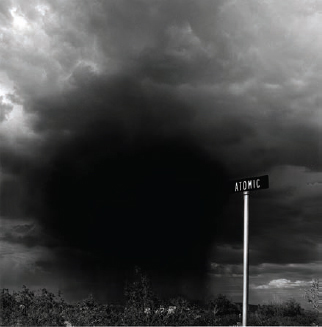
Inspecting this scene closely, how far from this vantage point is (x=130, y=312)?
9453 mm

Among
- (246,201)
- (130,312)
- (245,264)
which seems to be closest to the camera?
(245,264)

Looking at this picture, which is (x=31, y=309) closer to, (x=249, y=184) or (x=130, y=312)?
(x=130, y=312)

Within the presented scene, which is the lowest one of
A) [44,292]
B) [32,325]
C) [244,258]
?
[32,325]

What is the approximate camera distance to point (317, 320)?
36.6 ft

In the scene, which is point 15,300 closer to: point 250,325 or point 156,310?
point 156,310

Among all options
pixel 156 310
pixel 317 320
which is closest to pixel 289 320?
pixel 317 320

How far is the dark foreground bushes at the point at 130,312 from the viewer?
945 centimetres

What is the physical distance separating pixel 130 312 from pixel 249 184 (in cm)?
391

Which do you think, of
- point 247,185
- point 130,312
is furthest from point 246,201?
point 130,312

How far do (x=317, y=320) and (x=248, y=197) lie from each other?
5.31 metres

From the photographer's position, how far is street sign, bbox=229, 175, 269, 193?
733cm

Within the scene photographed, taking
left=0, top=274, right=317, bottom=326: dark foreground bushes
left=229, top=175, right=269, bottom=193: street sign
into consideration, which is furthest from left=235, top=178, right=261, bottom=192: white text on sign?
left=0, top=274, right=317, bottom=326: dark foreground bushes

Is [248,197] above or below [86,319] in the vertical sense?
above

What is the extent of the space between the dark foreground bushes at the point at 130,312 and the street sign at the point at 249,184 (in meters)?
3.33
